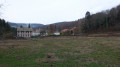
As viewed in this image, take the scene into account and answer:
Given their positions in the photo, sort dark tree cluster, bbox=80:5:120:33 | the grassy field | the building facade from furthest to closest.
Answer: the building facade → dark tree cluster, bbox=80:5:120:33 → the grassy field

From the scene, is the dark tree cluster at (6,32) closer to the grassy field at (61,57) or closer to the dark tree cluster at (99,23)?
the grassy field at (61,57)

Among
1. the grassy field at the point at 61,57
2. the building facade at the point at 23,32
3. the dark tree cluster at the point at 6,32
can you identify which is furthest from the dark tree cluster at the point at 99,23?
the grassy field at the point at 61,57

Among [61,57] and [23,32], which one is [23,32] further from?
[61,57]

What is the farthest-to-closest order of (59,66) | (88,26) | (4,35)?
(88,26), (4,35), (59,66)

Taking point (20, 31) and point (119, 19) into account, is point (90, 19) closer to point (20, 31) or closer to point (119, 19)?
point (119, 19)

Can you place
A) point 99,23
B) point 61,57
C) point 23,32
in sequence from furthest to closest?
point 23,32, point 99,23, point 61,57

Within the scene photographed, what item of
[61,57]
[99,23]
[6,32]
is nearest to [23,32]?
[6,32]

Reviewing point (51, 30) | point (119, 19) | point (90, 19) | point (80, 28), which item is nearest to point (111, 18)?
point (119, 19)

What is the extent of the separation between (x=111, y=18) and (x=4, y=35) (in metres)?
63.1

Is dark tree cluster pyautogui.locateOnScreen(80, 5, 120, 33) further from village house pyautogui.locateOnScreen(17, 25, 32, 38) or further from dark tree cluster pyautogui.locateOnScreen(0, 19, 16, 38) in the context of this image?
dark tree cluster pyautogui.locateOnScreen(0, 19, 16, 38)

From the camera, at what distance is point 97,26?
75562 millimetres

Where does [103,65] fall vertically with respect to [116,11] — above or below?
below

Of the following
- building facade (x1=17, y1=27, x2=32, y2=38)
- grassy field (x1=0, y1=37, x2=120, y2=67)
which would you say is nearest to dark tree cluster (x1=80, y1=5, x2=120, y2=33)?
building facade (x1=17, y1=27, x2=32, y2=38)

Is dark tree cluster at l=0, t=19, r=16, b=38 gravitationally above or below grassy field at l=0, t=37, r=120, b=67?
above
